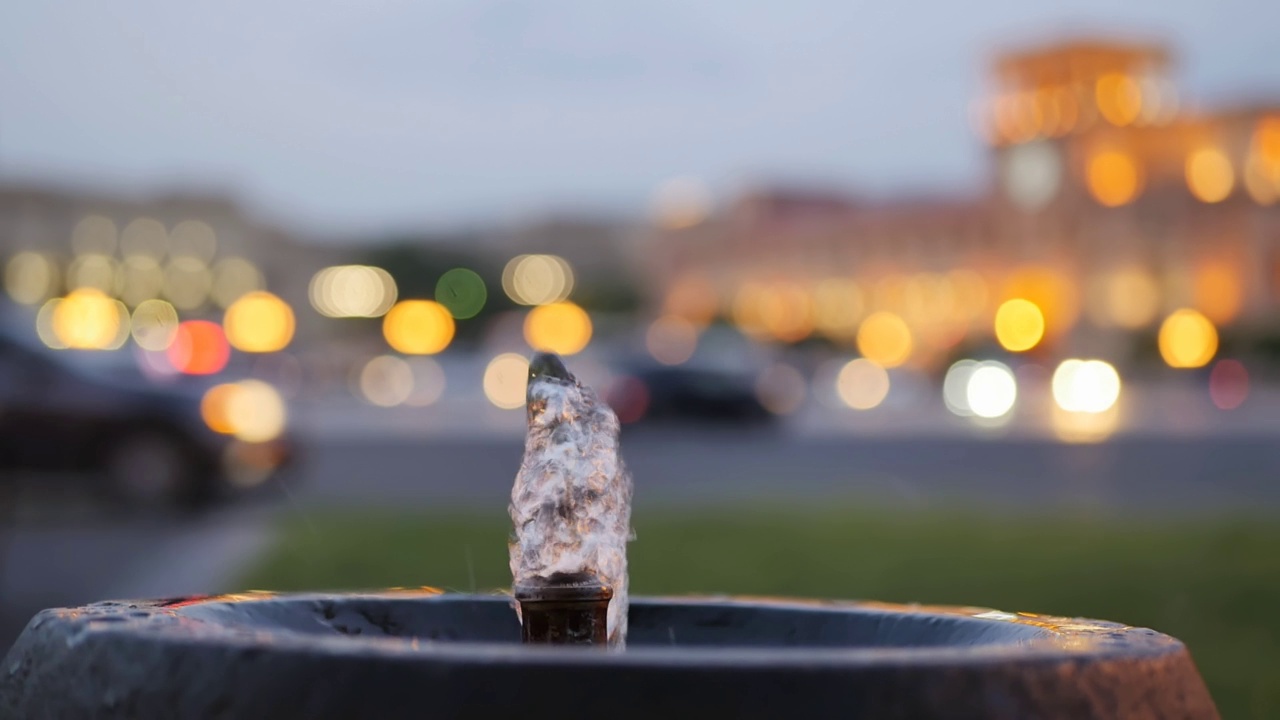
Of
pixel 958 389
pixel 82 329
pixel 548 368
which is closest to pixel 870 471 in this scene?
pixel 548 368

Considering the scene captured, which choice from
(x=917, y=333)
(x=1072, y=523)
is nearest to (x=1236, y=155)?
(x=917, y=333)

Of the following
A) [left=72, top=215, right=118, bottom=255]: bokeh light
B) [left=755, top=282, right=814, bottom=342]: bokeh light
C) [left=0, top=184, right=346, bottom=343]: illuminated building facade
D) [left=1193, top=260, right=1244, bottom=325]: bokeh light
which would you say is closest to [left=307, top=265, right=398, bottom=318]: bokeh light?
[left=0, top=184, right=346, bottom=343]: illuminated building facade

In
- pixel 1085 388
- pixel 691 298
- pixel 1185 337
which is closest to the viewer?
pixel 1085 388

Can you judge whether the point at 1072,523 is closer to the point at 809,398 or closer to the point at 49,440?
the point at 49,440

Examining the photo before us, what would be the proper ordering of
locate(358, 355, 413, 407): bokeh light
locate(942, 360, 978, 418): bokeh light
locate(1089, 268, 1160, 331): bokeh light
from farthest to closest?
locate(1089, 268, 1160, 331): bokeh light → locate(358, 355, 413, 407): bokeh light → locate(942, 360, 978, 418): bokeh light

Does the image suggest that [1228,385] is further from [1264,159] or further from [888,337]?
[888,337]

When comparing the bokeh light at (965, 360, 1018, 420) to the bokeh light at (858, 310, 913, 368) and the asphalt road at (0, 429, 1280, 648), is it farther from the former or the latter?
the bokeh light at (858, 310, 913, 368)
